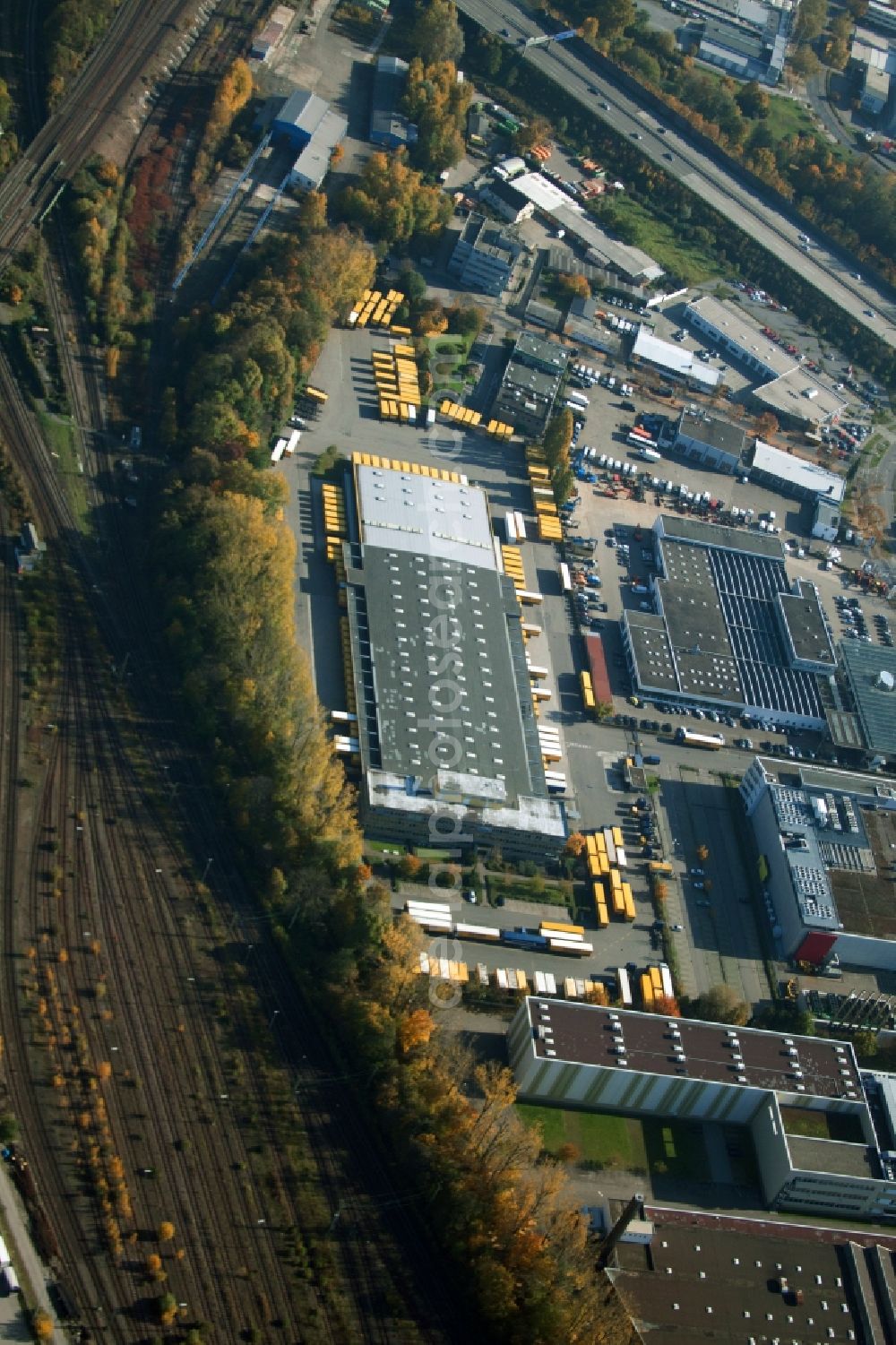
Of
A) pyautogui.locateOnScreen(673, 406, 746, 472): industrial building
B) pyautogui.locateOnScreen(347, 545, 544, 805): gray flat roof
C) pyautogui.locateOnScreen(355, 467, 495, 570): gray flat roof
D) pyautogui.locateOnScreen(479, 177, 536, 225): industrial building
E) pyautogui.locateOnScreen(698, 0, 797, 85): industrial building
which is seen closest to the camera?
pyautogui.locateOnScreen(347, 545, 544, 805): gray flat roof

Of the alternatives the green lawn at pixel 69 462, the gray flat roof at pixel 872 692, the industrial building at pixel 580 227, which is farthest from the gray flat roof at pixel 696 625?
the green lawn at pixel 69 462

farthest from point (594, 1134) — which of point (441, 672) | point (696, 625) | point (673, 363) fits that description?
point (673, 363)

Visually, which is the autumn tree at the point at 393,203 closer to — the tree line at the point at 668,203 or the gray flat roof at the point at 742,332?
the tree line at the point at 668,203

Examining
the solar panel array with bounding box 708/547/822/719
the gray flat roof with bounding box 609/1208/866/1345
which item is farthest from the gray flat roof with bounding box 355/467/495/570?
the gray flat roof with bounding box 609/1208/866/1345

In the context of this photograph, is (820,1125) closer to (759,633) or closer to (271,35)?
(759,633)

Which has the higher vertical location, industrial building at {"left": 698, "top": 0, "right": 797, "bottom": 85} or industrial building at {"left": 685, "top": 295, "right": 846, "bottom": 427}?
industrial building at {"left": 698, "top": 0, "right": 797, "bottom": 85}

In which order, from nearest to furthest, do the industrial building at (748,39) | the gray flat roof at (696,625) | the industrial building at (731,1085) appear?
the industrial building at (731,1085) < the gray flat roof at (696,625) < the industrial building at (748,39)

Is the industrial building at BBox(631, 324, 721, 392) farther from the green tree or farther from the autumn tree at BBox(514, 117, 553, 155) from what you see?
the green tree
